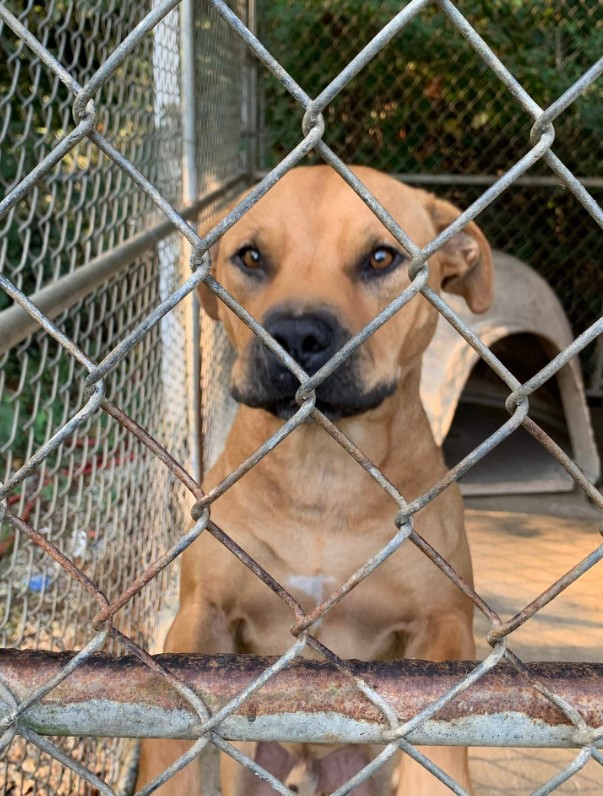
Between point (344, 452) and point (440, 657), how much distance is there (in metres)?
0.57

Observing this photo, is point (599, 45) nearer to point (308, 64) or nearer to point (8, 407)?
point (308, 64)

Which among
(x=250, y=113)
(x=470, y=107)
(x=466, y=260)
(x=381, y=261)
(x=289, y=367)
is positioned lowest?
(x=289, y=367)

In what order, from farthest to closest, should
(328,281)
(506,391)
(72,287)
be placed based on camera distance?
(506,391), (328,281), (72,287)

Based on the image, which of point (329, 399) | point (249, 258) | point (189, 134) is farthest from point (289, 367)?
point (189, 134)

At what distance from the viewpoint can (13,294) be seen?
78 cm

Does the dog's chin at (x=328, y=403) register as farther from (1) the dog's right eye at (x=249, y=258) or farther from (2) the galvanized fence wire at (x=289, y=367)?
(2) the galvanized fence wire at (x=289, y=367)

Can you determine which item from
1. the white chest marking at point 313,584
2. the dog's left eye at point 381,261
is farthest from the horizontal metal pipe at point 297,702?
the dog's left eye at point 381,261

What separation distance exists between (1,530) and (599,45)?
5.18 metres

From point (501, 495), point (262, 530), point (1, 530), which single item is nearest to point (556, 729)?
point (262, 530)

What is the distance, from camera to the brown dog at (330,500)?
72.6 inches

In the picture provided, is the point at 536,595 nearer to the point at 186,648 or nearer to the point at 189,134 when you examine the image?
the point at 186,648

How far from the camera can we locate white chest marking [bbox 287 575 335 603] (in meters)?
1.93

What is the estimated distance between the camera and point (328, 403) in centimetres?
169

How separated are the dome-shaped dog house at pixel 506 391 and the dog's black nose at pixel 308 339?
7.16 feet
